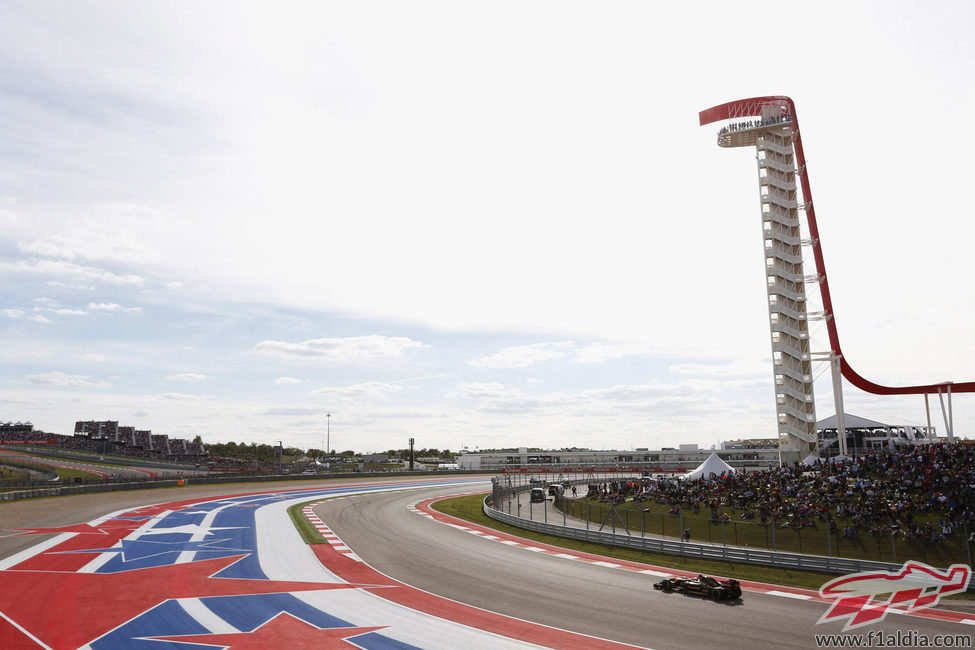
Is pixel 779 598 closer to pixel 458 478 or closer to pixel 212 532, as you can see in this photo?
pixel 212 532

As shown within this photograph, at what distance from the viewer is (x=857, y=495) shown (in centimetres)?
3116

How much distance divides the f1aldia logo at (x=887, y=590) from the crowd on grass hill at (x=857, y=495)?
2.99m

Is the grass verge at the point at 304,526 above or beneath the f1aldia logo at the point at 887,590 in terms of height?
beneath

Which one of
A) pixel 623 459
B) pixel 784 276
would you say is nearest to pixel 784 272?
pixel 784 276

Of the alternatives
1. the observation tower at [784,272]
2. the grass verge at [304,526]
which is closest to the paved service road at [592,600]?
the grass verge at [304,526]

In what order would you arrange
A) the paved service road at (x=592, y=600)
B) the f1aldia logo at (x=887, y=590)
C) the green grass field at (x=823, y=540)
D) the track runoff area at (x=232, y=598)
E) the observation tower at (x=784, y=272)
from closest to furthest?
1. the paved service road at (x=592, y=600)
2. the track runoff area at (x=232, y=598)
3. the f1aldia logo at (x=887, y=590)
4. the green grass field at (x=823, y=540)
5. the observation tower at (x=784, y=272)

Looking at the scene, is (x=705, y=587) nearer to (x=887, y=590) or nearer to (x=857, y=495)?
(x=887, y=590)

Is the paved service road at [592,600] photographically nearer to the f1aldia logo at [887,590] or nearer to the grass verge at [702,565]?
the f1aldia logo at [887,590]

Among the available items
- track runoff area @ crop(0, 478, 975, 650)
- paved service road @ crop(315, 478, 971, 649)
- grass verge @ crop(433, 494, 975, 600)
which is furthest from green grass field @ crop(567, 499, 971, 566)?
track runoff area @ crop(0, 478, 975, 650)

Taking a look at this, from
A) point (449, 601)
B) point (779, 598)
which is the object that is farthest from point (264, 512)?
point (779, 598)

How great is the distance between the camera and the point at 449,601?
19.2 m

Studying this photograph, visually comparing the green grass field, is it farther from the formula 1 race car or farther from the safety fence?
the formula 1 race car

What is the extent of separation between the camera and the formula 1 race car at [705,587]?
18.9 meters

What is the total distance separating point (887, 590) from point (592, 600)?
9652 mm
